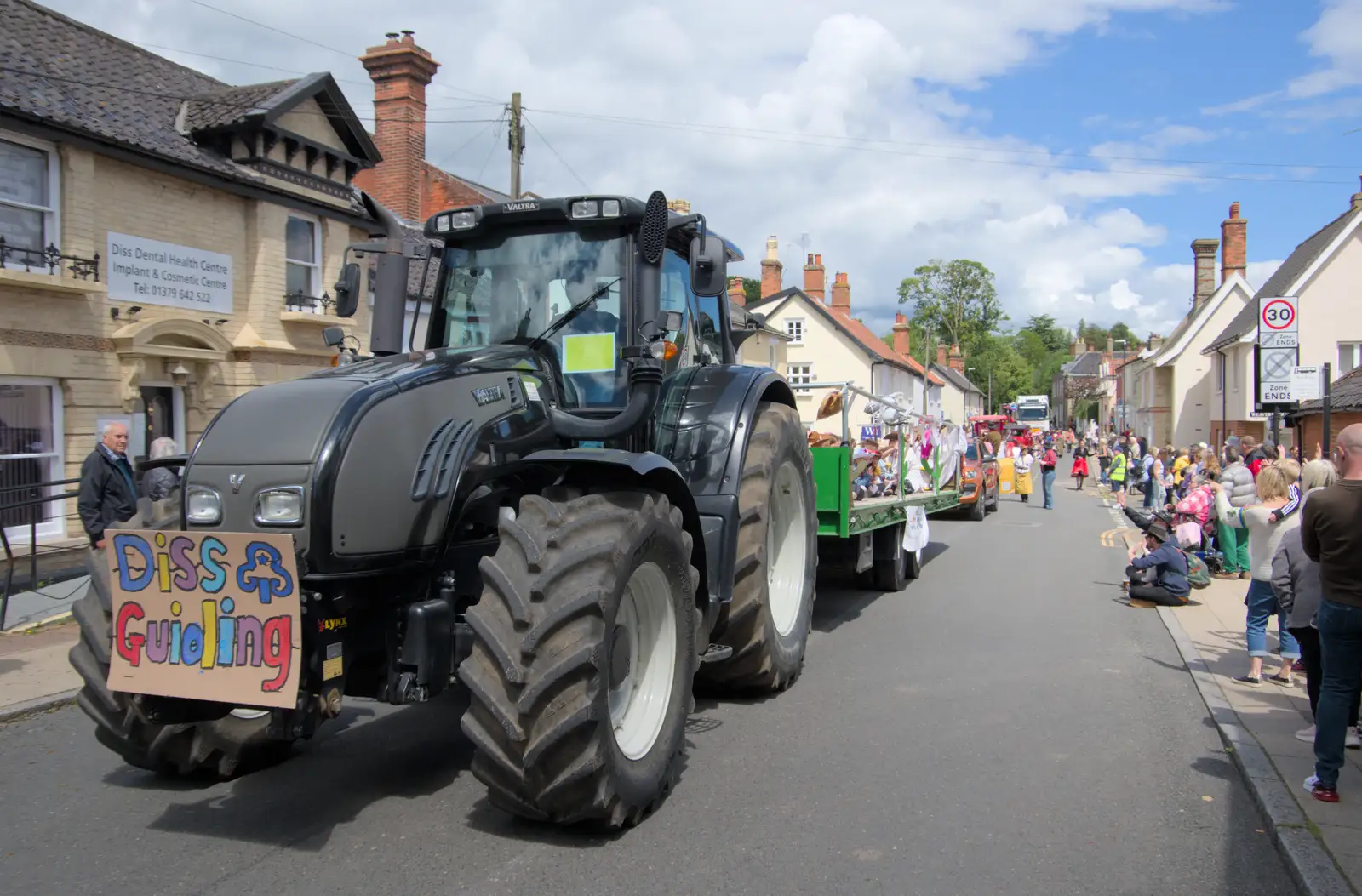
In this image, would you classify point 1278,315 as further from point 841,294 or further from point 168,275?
point 841,294

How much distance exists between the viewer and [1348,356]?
3088 cm

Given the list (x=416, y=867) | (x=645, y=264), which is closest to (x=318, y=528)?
(x=416, y=867)

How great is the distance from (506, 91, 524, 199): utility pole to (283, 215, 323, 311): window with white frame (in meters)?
5.59

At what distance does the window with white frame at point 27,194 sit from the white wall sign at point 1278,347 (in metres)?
12.9

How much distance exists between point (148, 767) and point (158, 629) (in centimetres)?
125

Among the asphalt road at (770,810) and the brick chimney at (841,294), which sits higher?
the brick chimney at (841,294)

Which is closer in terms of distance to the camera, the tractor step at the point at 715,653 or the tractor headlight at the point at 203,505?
the tractor headlight at the point at 203,505

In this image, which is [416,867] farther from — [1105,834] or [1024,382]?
[1024,382]

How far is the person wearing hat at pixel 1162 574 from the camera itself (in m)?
10.7

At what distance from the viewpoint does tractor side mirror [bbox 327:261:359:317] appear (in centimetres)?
550

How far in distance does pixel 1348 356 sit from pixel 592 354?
32869mm

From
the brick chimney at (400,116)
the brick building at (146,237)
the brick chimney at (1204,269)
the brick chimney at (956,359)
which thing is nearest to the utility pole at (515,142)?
the brick chimney at (400,116)

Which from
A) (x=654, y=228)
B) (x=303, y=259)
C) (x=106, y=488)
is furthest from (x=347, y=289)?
(x=303, y=259)

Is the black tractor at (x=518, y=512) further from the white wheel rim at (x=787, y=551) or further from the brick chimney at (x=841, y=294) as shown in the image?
the brick chimney at (x=841, y=294)
